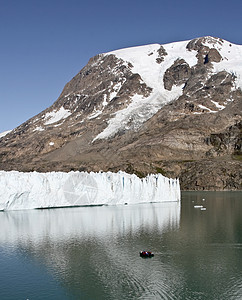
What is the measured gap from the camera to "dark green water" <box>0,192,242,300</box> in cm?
2881

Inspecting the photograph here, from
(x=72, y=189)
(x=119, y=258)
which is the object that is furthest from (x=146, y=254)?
(x=72, y=189)

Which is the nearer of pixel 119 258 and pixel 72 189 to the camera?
pixel 119 258

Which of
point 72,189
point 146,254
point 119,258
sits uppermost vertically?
point 72,189

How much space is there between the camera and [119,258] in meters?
37.3

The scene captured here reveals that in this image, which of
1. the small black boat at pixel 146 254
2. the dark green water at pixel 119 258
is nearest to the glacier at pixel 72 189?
the dark green water at pixel 119 258

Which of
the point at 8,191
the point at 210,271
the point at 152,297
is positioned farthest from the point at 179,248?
the point at 8,191

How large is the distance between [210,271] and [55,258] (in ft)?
49.9

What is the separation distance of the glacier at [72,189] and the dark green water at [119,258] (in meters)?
8.49

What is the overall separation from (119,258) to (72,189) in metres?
42.8

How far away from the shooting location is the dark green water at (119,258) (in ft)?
94.5

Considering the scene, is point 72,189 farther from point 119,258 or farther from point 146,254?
point 146,254

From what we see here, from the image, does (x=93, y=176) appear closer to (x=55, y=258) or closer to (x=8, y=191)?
(x=8, y=191)

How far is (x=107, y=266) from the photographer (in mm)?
34781

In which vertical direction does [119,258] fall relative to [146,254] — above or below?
below
